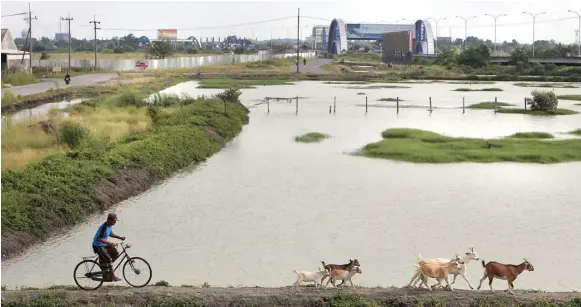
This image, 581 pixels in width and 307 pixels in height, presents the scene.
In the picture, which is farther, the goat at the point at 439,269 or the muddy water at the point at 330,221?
the muddy water at the point at 330,221

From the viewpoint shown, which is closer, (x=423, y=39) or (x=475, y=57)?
(x=475, y=57)

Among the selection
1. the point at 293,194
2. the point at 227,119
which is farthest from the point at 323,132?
the point at 293,194

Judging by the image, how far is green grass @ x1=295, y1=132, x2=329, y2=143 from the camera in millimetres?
34591

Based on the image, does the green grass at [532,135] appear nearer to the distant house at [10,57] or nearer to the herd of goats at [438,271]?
the herd of goats at [438,271]

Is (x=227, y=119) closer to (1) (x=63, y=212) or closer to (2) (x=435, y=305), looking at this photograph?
(1) (x=63, y=212)

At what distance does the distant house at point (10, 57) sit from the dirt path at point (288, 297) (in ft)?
172

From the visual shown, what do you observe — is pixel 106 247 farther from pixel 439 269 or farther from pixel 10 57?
pixel 10 57

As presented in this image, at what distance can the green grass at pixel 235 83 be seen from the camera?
232 ft

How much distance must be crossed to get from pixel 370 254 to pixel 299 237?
201cm

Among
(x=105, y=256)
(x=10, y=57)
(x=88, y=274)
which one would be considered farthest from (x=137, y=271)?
(x=10, y=57)

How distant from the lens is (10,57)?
66312 millimetres

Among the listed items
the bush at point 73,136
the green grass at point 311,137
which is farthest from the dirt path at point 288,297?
the green grass at point 311,137

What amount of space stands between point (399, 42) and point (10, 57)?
3083 inches

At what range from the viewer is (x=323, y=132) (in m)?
37.9
